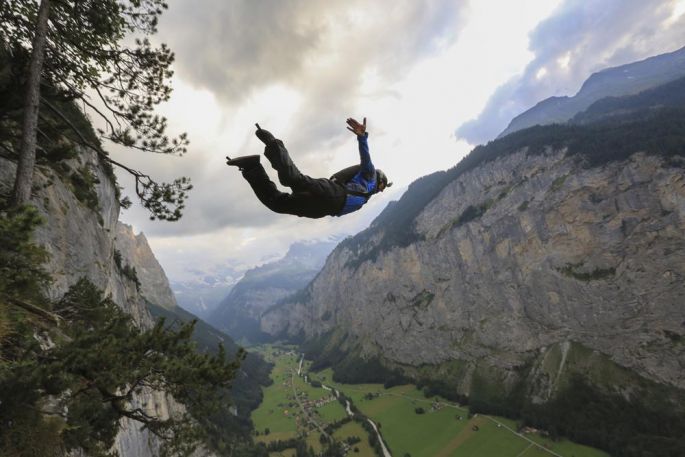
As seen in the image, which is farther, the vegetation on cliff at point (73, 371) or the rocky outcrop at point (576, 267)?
the rocky outcrop at point (576, 267)

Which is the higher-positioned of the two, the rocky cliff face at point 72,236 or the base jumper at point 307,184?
the rocky cliff face at point 72,236

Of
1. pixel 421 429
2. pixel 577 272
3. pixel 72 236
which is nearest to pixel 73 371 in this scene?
pixel 72 236

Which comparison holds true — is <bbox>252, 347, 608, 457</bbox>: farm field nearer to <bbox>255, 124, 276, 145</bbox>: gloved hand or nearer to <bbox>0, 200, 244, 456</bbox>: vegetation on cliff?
<bbox>0, 200, 244, 456</bbox>: vegetation on cliff

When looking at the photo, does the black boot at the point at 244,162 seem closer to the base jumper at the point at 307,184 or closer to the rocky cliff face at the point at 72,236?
the base jumper at the point at 307,184

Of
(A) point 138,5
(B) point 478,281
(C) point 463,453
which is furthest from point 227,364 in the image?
(B) point 478,281

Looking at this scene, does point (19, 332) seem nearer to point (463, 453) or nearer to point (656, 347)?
point (463, 453)

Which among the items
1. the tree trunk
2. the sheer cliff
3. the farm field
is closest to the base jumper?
the tree trunk

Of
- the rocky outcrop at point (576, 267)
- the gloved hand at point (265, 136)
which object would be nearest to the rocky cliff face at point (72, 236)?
the gloved hand at point (265, 136)
